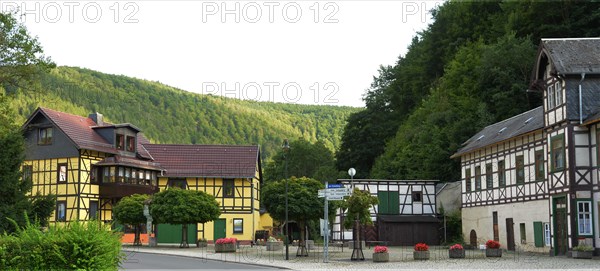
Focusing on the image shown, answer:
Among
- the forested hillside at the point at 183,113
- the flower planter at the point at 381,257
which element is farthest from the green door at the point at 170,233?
the forested hillside at the point at 183,113

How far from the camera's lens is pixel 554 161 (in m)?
34.7

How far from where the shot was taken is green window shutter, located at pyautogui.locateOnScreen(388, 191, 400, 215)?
55166 millimetres

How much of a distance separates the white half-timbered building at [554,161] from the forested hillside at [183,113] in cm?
A: 7523

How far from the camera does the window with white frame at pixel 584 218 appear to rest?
32438mm

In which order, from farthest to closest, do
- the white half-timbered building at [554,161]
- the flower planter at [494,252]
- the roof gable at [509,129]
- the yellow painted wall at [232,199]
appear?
the yellow painted wall at [232,199]
the roof gable at [509,129]
the flower planter at [494,252]
the white half-timbered building at [554,161]

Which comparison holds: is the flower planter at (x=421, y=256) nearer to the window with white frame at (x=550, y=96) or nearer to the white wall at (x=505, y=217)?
the white wall at (x=505, y=217)

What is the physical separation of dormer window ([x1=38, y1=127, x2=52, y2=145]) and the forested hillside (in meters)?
48.1

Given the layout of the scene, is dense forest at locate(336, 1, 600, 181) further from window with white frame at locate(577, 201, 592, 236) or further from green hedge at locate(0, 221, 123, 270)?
green hedge at locate(0, 221, 123, 270)

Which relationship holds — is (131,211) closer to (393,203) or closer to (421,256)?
(393,203)

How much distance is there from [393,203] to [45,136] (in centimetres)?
2586

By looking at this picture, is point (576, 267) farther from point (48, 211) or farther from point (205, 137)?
point (205, 137)

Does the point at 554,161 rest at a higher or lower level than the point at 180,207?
higher

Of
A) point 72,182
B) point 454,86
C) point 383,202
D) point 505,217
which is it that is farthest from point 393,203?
point 72,182

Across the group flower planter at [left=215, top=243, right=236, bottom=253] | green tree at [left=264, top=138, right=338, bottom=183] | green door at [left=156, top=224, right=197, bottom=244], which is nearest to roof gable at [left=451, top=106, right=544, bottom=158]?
flower planter at [left=215, top=243, right=236, bottom=253]
